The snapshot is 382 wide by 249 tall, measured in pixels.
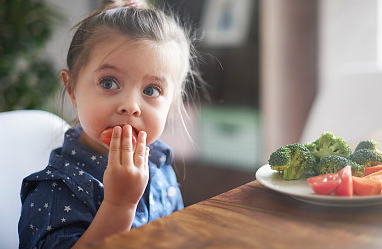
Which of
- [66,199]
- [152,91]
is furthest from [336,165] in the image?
[66,199]

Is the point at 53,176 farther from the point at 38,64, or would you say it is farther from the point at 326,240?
the point at 38,64

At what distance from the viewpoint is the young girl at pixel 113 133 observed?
90 centimetres

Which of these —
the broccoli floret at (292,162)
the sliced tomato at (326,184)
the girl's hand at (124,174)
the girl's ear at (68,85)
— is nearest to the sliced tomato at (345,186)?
the sliced tomato at (326,184)

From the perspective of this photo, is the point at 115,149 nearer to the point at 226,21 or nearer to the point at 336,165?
the point at 336,165

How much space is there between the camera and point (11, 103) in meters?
2.65

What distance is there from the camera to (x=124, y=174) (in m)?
0.85

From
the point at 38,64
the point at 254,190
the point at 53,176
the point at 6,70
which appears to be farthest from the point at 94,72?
the point at 38,64

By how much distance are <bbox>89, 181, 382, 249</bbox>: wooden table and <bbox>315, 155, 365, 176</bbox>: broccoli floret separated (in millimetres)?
85

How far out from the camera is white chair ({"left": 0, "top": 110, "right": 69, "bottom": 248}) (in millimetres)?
1165

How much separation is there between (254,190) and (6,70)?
6.99ft

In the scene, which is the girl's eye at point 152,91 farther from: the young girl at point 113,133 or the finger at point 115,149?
the finger at point 115,149

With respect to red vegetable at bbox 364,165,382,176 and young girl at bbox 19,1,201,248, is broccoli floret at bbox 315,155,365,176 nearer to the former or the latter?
red vegetable at bbox 364,165,382,176

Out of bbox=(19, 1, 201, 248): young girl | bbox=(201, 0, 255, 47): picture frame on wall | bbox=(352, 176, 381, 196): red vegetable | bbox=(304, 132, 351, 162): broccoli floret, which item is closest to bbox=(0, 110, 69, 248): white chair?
bbox=(19, 1, 201, 248): young girl

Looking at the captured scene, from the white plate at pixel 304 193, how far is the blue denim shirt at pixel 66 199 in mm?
386
